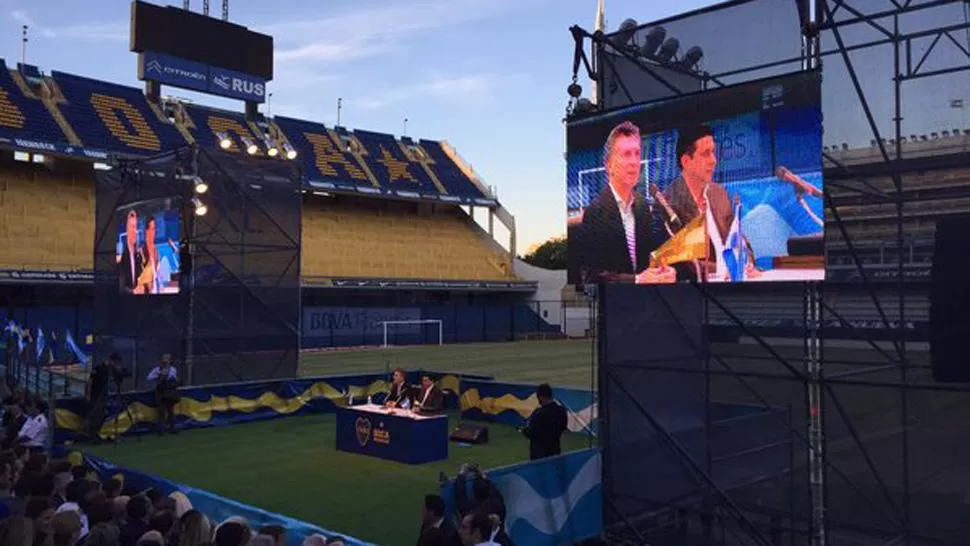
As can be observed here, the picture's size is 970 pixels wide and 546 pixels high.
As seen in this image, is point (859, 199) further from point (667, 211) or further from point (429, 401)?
point (429, 401)

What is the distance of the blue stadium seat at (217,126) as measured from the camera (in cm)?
4424

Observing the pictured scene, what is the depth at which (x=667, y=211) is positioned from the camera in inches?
356

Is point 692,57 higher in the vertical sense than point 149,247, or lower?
higher

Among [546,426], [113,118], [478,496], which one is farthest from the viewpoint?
[113,118]

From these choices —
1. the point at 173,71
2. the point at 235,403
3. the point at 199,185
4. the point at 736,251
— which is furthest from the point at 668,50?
the point at 173,71

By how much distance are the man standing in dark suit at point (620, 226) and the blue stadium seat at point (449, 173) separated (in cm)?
4338

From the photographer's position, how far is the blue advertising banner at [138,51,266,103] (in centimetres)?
4006

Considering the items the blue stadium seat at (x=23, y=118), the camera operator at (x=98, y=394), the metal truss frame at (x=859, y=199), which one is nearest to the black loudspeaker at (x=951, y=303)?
the metal truss frame at (x=859, y=199)

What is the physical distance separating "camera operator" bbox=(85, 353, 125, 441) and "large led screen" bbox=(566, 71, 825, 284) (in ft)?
37.6

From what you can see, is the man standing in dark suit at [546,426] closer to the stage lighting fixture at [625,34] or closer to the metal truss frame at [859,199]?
the metal truss frame at [859,199]

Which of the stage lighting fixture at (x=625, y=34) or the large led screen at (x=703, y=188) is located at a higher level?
the stage lighting fixture at (x=625, y=34)

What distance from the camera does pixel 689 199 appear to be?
8.84 meters

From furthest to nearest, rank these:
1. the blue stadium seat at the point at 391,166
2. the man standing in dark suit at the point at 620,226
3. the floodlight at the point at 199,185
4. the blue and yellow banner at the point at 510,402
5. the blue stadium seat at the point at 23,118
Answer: the blue stadium seat at the point at 391,166 < the blue stadium seat at the point at 23,118 < the floodlight at the point at 199,185 < the blue and yellow banner at the point at 510,402 < the man standing in dark suit at the point at 620,226

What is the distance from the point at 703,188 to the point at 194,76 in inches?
1494
